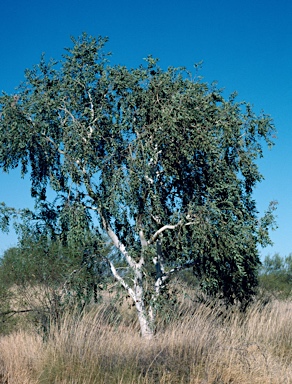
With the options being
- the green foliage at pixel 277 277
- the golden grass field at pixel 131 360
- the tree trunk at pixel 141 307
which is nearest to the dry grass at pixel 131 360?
the golden grass field at pixel 131 360

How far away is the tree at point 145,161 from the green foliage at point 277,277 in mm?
17014

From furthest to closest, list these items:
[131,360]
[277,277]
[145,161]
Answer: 1. [277,277]
2. [145,161]
3. [131,360]

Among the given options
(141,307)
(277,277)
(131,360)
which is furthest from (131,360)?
(277,277)

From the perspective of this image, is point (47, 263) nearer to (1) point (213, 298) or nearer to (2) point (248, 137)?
(1) point (213, 298)

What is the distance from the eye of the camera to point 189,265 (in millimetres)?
18156

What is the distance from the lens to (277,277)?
3706cm

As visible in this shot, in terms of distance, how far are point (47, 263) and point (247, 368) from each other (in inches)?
367

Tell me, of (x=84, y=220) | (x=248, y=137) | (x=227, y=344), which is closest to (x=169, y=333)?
(x=227, y=344)

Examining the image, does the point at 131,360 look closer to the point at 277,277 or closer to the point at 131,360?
the point at 131,360

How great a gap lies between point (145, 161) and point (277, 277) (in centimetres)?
2272

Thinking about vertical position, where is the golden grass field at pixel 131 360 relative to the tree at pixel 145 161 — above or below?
below

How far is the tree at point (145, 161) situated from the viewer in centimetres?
1669

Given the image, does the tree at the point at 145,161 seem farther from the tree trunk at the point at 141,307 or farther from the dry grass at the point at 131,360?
the dry grass at the point at 131,360

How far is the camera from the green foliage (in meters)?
34.7
